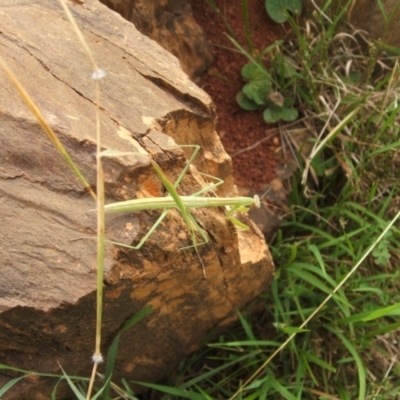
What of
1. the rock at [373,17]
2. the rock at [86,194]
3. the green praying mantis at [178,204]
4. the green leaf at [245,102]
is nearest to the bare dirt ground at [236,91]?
the green leaf at [245,102]

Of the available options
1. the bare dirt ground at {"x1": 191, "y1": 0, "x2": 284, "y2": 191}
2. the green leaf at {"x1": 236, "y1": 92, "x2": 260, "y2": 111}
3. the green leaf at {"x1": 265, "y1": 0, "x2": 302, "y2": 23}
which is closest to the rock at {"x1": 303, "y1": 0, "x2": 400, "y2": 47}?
the green leaf at {"x1": 265, "y1": 0, "x2": 302, "y2": 23}

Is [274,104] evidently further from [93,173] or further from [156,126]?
[93,173]

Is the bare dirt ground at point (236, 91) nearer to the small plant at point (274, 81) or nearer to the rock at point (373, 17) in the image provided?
the small plant at point (274, 81)

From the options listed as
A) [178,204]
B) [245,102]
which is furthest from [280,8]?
[178,204]

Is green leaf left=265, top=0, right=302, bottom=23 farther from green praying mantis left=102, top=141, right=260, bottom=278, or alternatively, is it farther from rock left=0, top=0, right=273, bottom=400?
green praying mantis left=102, top=141, right=260, bottom=278

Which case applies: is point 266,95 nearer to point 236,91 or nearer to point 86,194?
point 236,91

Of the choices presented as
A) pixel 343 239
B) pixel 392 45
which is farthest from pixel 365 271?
pixel 392 45
